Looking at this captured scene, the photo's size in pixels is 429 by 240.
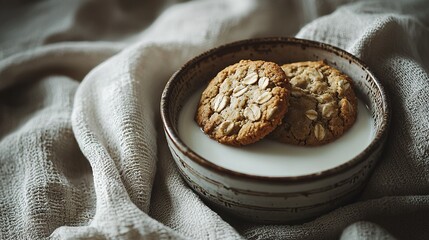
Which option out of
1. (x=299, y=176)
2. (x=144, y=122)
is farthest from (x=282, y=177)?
(x=144, y=122)

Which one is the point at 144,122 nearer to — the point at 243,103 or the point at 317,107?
the point at 243,103

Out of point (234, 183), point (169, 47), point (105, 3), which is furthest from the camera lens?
point (105, 3)

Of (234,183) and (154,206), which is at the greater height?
(234,183)

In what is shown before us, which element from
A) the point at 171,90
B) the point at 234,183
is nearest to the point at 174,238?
the point at 234,183

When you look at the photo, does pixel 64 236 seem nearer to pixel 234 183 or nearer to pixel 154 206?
pixel 154 206

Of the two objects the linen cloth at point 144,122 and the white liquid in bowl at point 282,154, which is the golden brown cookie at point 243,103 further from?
the linen cloth at point 144,122

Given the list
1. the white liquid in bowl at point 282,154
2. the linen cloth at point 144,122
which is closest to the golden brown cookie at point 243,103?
the white liquid in bowl at point 282,154

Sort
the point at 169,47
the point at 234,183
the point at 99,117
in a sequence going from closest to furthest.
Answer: the point at 234,183 < the point at 99,117 < the point at 169,47
